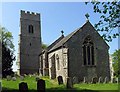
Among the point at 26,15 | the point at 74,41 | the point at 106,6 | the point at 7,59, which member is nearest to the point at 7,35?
the point at 26,15

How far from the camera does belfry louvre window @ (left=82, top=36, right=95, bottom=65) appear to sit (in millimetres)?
33719

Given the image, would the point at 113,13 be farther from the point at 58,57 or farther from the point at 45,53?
the point at 45,53

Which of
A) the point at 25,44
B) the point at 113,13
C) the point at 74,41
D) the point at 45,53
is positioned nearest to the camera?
the point at 113,13

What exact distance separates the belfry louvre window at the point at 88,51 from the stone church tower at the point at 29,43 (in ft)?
59.9

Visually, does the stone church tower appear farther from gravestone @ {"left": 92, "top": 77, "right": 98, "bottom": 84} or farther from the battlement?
gravestone @ {"left": 92, "top": 77, "right": 98, "bottom": 84}

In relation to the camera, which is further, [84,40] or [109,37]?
[84,40]

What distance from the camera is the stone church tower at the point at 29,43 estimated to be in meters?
49.8

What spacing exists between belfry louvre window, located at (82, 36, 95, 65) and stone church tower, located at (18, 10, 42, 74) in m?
18.3

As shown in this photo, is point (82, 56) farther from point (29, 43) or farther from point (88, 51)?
point (29, 43)

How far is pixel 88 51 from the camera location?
34.0 m

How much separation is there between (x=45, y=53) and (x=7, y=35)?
19.6 m

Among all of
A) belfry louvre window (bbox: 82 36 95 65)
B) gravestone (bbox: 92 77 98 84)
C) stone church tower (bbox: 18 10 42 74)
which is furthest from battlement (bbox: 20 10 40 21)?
gravestone (bbox: 92 77 98 84)

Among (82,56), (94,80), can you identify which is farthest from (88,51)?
(94,80)

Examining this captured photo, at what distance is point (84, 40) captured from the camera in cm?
3409
